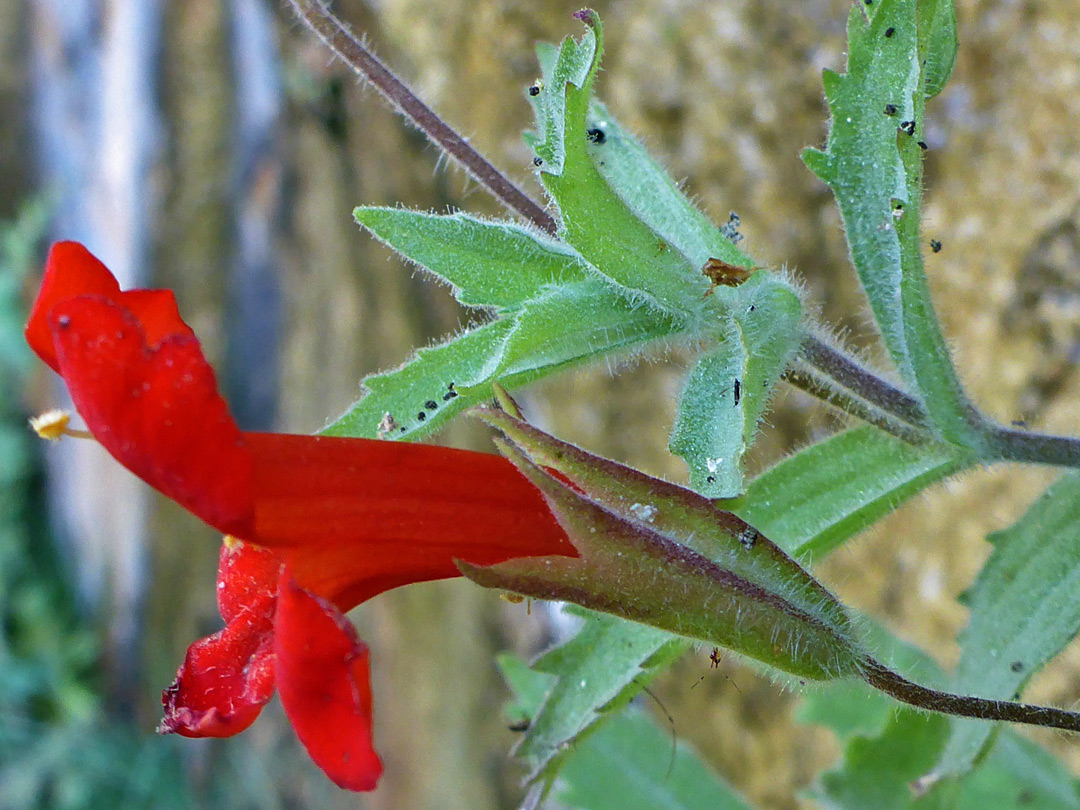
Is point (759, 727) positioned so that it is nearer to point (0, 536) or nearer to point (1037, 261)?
point (1037, 261)

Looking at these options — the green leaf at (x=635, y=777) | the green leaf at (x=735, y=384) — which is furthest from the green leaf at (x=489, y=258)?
the green leaf at (x=635, y=777)

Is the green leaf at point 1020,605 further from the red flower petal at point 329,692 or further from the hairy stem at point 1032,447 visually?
the red flower petal at point 329,692

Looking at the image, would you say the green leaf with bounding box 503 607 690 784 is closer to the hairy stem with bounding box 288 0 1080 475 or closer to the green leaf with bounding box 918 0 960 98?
the hairy stem with bounding box 288 0 1080 475

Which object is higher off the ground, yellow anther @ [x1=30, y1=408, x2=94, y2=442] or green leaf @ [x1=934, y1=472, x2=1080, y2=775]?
green leaf @ [x1=934, y1=472, x2=1080, y2=775]

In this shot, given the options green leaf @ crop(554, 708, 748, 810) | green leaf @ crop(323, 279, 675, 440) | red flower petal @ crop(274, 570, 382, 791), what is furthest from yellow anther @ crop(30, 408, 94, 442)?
green leaf @ crop(554, 708, 748, 810)

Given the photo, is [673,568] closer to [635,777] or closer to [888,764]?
[888,764]

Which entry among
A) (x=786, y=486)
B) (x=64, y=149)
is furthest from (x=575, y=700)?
(x=64, y=149)
